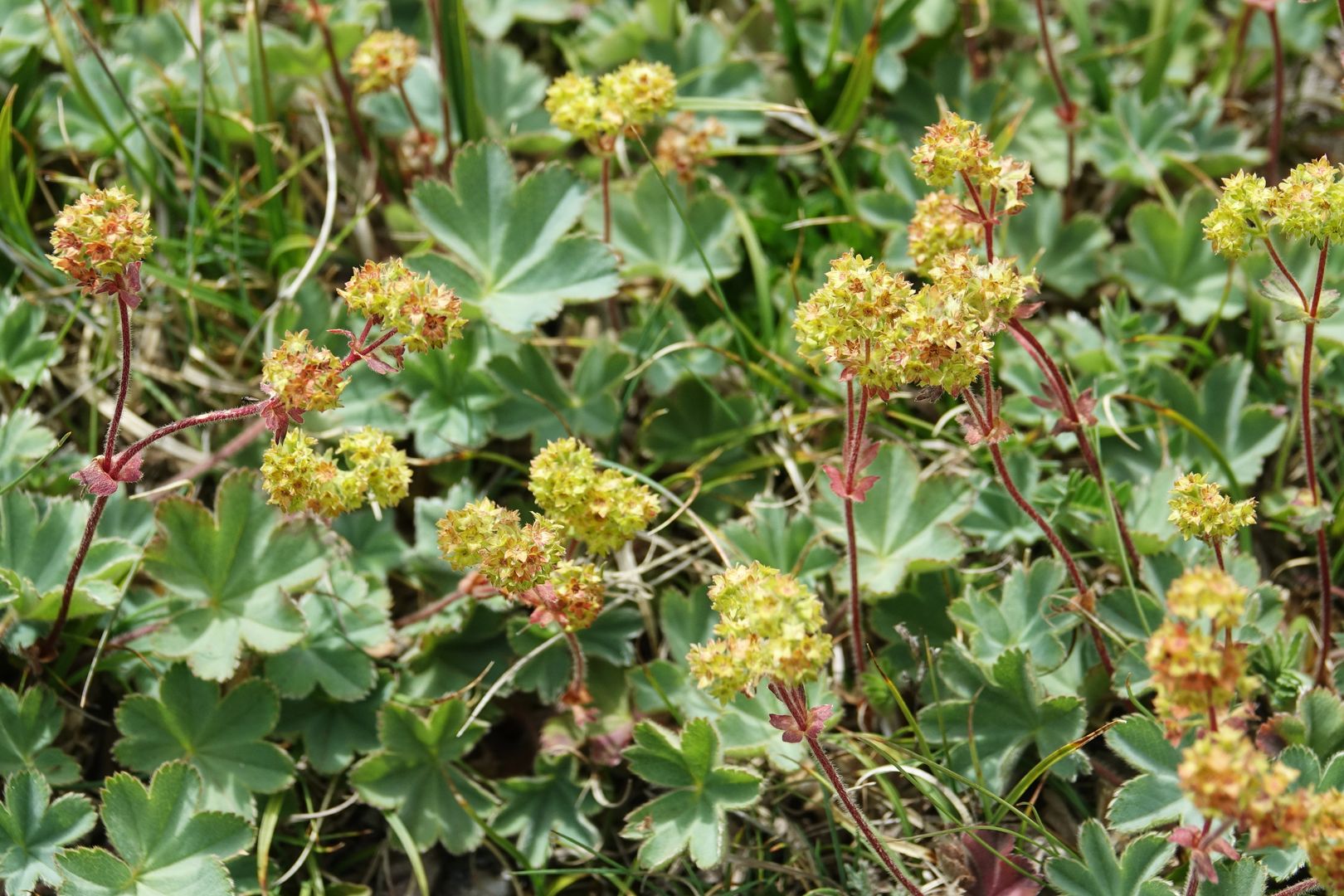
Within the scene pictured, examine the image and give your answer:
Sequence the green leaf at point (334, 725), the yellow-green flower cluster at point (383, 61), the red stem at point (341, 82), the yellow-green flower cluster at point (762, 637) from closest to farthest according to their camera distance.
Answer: the yellow-green flower cluster at point (762, 637) < the green leaf at point (334, 725) < the yellow-green flower cluster at point (383, 61) < the red stem at point (341, 82)

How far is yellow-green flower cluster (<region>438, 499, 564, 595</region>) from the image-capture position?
235 centimetres

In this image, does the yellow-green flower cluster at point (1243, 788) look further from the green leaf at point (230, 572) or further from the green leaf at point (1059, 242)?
the green leaf at point (1059, 242)

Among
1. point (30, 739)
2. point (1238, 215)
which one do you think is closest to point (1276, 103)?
point (1238, 215)

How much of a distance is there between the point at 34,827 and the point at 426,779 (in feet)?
2.67

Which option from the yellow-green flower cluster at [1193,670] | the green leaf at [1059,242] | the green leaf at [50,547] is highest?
the yellow-green flower cluster at [1193,670]

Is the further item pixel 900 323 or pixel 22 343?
pixel 22 343

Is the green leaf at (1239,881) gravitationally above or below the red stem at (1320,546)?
below

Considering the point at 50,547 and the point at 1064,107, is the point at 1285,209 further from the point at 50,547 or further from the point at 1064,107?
the point at 50,547

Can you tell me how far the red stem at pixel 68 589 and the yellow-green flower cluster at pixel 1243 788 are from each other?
2.02 m

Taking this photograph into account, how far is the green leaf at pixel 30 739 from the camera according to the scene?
8.84 ft

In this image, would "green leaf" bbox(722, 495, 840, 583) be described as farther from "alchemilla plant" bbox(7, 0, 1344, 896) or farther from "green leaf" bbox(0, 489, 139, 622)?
"green leaf" bbox(0, 489, 139, 622)

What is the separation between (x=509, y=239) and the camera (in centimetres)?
332

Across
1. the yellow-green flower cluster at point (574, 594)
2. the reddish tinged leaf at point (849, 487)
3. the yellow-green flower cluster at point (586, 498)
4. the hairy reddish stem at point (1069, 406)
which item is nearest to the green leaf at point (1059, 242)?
the hairy reddish stem at point (1069, 406)

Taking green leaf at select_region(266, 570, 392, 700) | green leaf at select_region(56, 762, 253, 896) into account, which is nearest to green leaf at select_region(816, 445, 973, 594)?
green leaf at select_region(266, 570, 392, 700)
